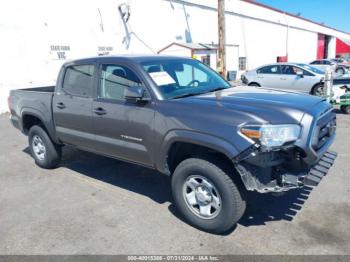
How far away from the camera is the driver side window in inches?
164

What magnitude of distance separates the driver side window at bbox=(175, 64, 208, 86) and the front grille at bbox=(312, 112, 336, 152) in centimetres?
163

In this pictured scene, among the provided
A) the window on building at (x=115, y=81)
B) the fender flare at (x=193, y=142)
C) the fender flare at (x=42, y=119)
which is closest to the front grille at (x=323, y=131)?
the fender flare at (x=193, y=142)

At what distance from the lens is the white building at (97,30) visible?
12273mm

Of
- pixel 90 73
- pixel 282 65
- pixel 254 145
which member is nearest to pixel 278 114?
pixel 254 145

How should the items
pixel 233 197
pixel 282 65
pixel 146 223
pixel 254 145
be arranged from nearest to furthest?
pixel 254 145 < pixel 233 197 < pixel 146 223 < pixel 282 65

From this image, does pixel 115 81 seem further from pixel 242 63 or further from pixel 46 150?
pixel 242 63

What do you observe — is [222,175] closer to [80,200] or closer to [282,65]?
[80,200]

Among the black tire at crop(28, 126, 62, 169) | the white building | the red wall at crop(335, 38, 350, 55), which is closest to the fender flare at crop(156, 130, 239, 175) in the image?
the black tire at crop(28, 126, 62, 169)

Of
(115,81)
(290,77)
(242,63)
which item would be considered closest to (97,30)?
(290,77)

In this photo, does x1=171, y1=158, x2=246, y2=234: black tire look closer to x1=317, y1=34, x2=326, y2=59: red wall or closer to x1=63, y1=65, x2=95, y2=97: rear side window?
x1=63, y1=65, x2=95, y2=97: rear side window

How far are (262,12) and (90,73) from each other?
28776 mm

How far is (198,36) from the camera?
21.6m

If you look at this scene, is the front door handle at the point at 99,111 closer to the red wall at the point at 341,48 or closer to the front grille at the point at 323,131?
the front grille at the point at 323,131

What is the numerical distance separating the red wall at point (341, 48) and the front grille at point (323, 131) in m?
56.8
